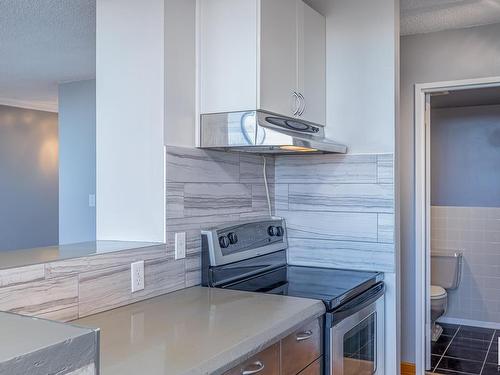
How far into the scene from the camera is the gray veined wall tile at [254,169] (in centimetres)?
256

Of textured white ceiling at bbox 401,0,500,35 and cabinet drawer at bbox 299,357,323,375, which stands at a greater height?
textured white ceiling at bbox 401,0,500,35

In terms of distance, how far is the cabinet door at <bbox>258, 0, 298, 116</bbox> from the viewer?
82.6 inches

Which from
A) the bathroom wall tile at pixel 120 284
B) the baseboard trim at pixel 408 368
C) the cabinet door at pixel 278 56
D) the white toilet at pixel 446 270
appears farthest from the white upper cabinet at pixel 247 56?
the white toilet at pixel 446 270

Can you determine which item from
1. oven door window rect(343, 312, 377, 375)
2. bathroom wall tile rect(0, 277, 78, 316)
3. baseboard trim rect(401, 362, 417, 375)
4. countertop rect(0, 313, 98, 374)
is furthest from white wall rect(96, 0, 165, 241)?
baseboard trim rect(401, 362, 417, 375)

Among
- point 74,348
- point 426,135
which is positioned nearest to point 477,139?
point 426,135

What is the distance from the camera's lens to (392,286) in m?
2.55

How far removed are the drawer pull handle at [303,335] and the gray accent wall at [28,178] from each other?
4681mm

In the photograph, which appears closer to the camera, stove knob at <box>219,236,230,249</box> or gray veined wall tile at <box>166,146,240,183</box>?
gray veined wall tile at <box>166,146,240,183</box>

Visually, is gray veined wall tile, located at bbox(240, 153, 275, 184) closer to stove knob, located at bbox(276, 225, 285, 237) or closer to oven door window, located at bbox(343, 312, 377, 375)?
stove knob, located at bbox(276, 225, 285, 237)

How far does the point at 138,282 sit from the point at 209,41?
106cm

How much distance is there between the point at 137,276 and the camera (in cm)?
182

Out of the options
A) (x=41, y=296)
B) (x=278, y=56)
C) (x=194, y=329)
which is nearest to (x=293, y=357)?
(x=194, y=329)

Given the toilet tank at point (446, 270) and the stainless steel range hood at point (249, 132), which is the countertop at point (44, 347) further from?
the toilet tank at point (446, 270)

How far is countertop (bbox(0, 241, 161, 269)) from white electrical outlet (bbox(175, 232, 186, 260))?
11 cm
